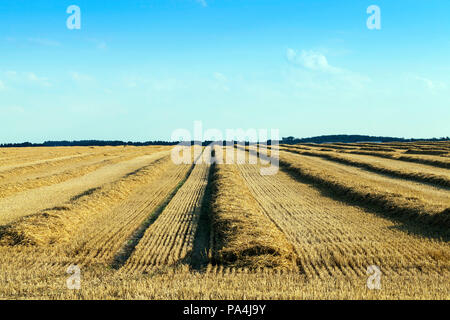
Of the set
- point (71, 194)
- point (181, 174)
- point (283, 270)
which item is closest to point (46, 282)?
point (283, 270)

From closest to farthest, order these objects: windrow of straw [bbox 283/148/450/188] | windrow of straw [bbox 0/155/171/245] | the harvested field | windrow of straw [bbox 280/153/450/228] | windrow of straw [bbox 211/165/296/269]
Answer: the harvested field < windrow of straw [bbox 211/165/296/269] < windrow of straw [bbox 0/155/171/245] < windrow of straw [bbox 280/153/450/228] < windrow of straw [bbox 283/148/450/188]

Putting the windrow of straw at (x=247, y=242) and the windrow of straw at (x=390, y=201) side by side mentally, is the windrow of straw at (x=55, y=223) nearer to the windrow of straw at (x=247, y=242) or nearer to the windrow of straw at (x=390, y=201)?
the windrow of straw at (x=247, y=242)

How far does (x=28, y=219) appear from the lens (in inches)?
508

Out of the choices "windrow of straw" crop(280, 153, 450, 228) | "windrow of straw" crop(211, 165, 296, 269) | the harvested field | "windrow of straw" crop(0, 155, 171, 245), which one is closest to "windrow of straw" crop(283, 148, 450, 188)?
the harvested field

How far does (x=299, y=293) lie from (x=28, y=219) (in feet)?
33.6

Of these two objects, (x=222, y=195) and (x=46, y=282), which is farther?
(x=222, y=195)

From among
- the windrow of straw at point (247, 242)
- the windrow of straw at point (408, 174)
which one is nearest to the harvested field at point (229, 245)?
the windrow of straw at point (247, 242)

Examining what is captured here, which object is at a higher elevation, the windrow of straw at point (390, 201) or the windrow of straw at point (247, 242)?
the windrow of straw at point (390, 201)

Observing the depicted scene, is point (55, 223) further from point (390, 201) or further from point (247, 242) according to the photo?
point (390, 201)

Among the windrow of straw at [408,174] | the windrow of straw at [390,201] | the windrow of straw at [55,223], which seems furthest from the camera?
the windrow of straw at [408,174]

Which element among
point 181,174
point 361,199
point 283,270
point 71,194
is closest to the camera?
point 283,270

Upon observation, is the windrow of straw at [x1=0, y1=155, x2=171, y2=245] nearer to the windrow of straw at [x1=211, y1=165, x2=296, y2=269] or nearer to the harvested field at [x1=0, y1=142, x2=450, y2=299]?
the harvested field at [x1=0, y1=142, x2=450, y2=299]

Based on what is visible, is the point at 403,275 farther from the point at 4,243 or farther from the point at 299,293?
the point at 4,243

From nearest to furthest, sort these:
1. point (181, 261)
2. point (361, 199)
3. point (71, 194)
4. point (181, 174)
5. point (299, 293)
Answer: point (299, 293), point (181, 261), point (361, 199), point (71, 194), point (181, 174)
